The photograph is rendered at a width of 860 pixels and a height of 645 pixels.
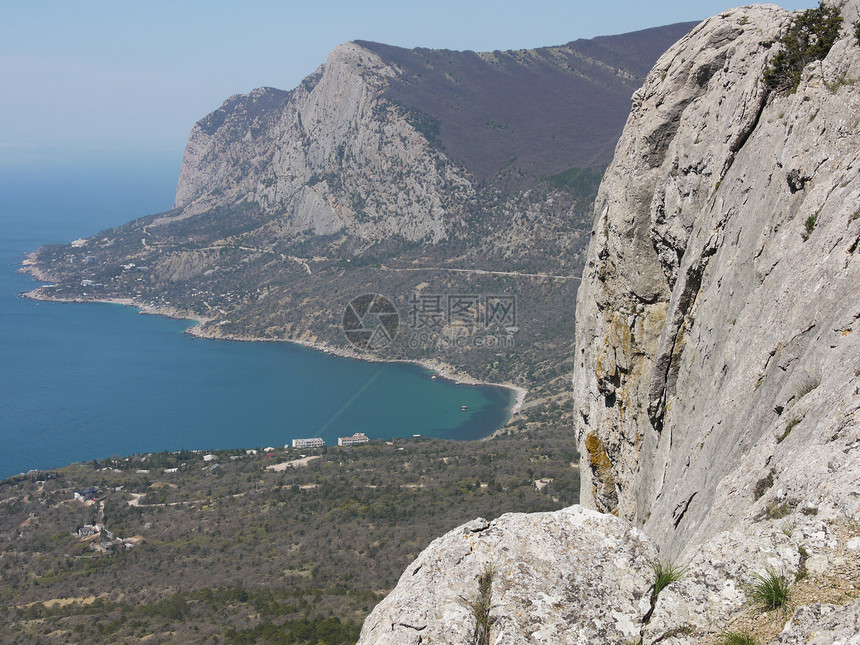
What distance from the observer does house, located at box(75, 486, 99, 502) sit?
45119mm

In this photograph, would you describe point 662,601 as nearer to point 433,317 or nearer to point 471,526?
point 471,526

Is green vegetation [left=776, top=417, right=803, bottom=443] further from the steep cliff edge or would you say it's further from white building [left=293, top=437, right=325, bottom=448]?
white building [left=293, top=437, right=325, bottom=448]

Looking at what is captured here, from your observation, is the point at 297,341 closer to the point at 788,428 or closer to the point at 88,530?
the point at 88,530

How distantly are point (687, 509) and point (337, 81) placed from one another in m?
152

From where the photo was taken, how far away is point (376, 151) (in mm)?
133000

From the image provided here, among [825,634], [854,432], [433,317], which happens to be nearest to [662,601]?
[825,634]

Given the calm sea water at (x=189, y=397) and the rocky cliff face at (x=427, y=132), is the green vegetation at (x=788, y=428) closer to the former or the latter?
the calm sea water at (x=189, y=397)

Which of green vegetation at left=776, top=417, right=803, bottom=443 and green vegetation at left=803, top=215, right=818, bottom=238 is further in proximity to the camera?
green vegetation at left=803, top=215, right=818, bottom=238

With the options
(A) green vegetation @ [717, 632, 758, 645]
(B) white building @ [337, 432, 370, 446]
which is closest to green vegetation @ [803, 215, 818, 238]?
(A) green vegetation @ [717, 632, 758, 645]

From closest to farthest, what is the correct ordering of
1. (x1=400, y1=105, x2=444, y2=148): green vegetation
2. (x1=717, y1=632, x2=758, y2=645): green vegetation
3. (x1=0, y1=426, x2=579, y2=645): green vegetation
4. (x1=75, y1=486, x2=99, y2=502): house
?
(x1=717, y1=632, x2=758, y2=645): green vegetation
(x1=0, y1=426, x2=579, y2=645): green vegetation
(x1=75, y1=486, x2=99, y2=502): house
(x1=400, y1=105, x2=444, y2=148): green vegetation

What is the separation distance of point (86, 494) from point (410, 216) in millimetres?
87271

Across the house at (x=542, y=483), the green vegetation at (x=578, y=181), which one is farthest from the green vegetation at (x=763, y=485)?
the green vegetation at (x=578, y=181)

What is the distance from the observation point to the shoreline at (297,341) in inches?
3317

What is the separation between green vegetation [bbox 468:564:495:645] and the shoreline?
64462 millimetres
